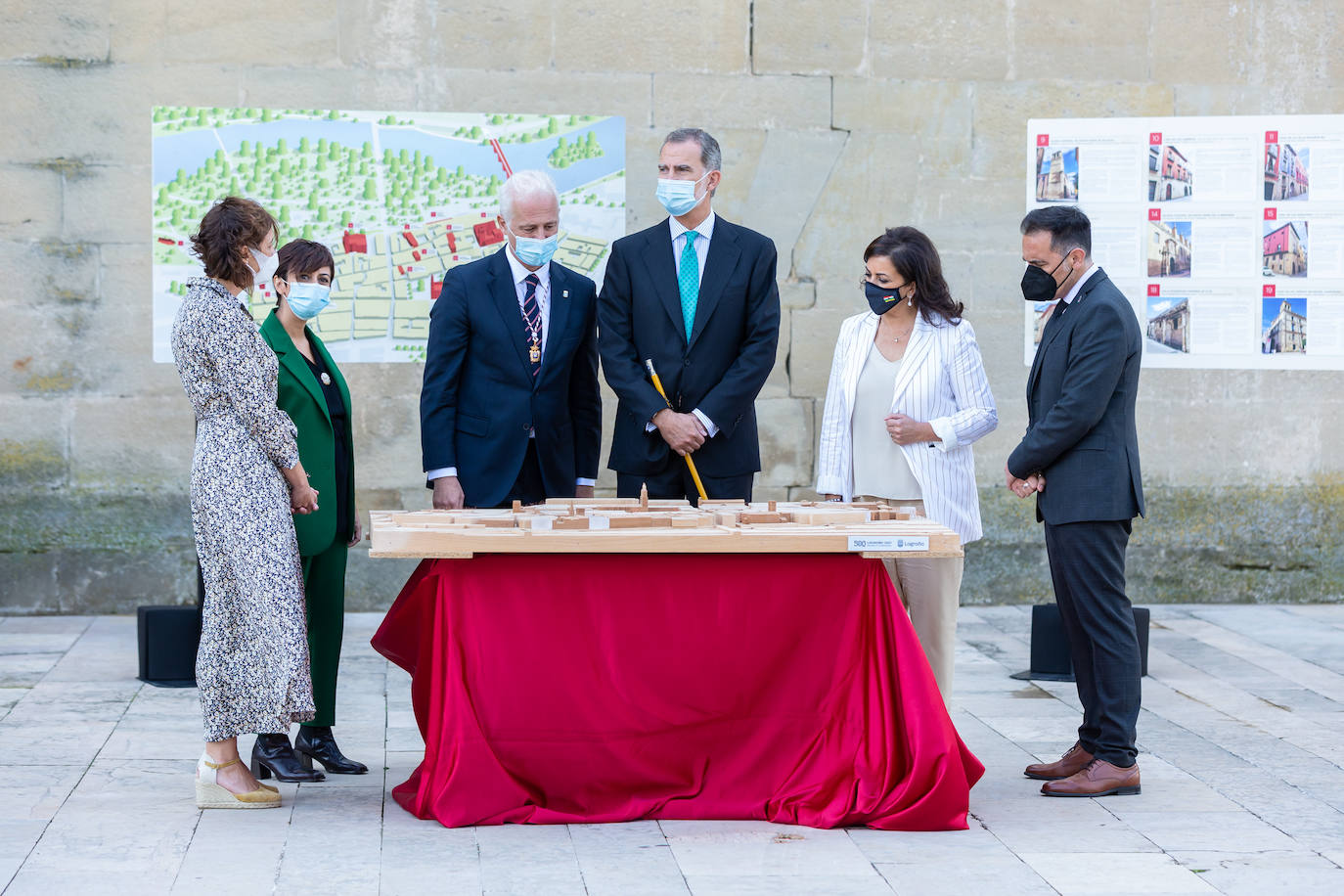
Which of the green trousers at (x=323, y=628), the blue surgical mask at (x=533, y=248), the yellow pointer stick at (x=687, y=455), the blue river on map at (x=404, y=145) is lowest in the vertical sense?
the green trousers at (x=323, y=628)

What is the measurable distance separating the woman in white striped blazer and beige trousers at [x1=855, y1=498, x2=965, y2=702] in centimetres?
3

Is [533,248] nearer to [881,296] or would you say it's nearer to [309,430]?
[309,430]

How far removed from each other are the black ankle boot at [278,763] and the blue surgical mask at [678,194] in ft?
6.52

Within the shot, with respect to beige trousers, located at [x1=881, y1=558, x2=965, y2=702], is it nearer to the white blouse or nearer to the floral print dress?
the white blouse

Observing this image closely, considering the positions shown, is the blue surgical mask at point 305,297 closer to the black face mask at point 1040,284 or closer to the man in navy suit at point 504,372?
the man in navy suit at point 504,372

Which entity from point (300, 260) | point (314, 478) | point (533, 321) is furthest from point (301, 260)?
point (533, 321)

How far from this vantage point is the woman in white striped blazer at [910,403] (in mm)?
4484

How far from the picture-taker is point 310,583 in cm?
444

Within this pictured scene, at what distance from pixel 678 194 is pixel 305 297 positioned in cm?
119

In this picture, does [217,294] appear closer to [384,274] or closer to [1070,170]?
[384,274]

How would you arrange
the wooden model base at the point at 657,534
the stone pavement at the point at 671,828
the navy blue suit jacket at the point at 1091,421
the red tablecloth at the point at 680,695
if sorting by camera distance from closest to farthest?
the stone pavement at the point at 671,828, the wooden model base at the point at 657,534, the red tablecloth at the point at 680,695, the navy blue suit jacket at the point at 1091,421

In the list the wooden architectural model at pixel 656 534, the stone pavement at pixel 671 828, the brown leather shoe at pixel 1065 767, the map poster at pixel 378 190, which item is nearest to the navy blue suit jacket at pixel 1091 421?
the wooden architectural model at pixel 656 534

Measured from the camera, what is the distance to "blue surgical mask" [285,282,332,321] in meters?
4.37

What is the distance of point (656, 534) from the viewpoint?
374 cm
